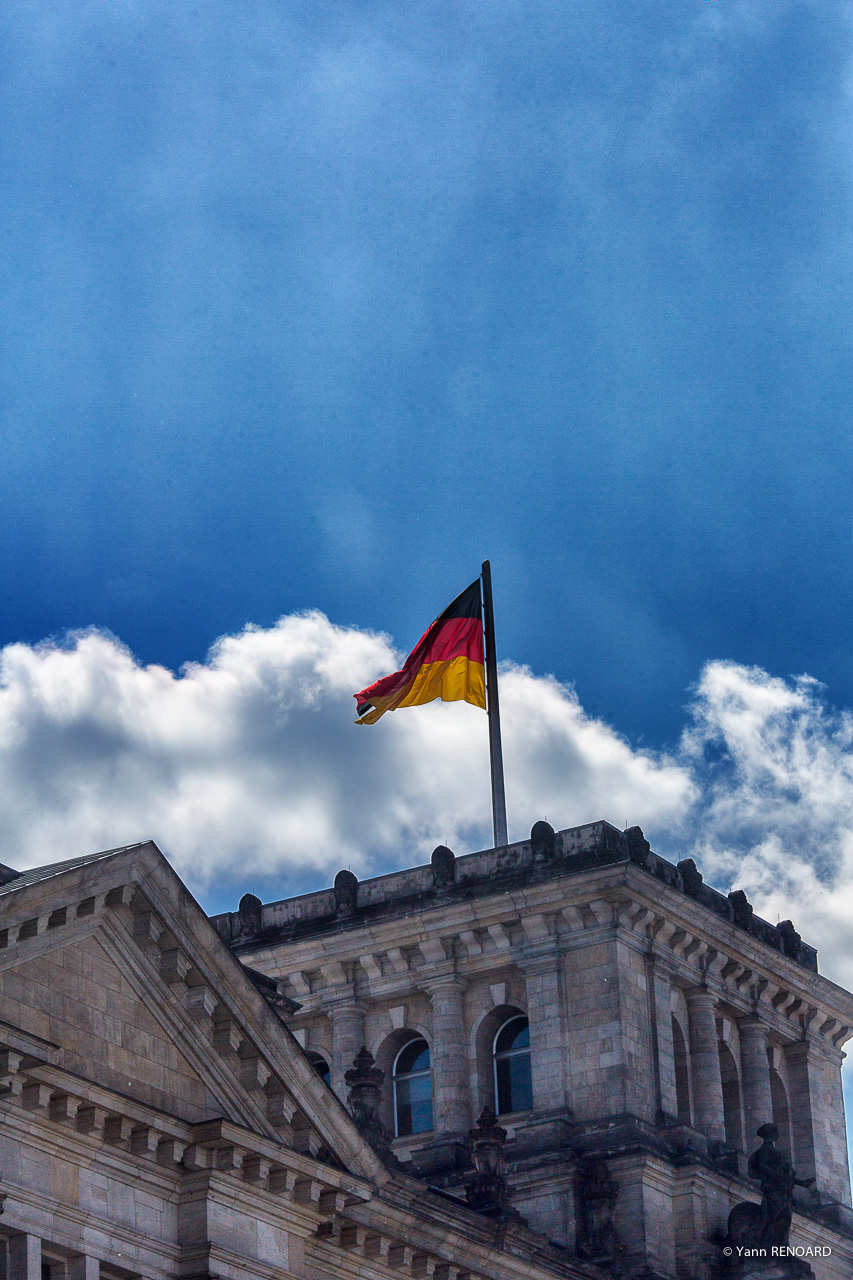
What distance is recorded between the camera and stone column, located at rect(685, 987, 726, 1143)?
5509 centimetres

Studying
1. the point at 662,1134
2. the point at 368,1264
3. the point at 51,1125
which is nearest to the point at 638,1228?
the point at 662,1134

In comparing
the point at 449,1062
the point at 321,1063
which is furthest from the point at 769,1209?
the point at 321,1063

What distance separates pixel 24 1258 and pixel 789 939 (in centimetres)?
3119

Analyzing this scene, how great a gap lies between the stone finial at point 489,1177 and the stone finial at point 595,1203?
4821mm

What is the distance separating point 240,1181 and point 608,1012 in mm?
17952

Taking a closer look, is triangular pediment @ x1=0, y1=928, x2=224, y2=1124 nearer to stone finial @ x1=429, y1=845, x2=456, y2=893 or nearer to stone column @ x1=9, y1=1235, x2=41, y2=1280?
stone column @ x1=9, y1=1235, x2=41, y2=1280

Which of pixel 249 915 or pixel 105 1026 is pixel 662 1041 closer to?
pixel 249 915

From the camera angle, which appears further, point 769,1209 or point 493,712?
point 493,712

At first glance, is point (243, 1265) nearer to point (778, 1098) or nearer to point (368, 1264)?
point (368, 1264)

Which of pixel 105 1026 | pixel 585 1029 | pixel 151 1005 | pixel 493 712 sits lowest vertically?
pixel 105 1026

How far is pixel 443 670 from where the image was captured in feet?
194

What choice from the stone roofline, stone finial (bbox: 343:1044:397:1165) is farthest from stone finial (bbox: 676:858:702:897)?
stone finial (bbox: 343:1044:397:1165)

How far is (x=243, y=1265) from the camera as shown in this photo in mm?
36625

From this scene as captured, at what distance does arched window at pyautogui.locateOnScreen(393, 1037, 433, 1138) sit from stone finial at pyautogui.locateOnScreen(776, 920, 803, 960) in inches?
398
